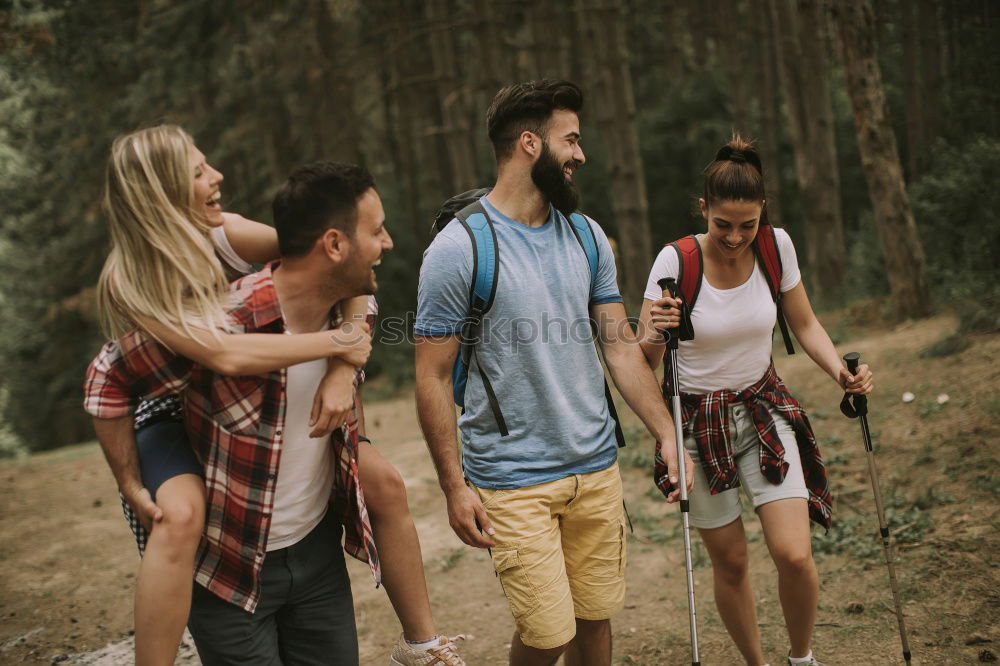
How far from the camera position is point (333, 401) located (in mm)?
2805

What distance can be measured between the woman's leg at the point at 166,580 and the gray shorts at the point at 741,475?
7.34 ft

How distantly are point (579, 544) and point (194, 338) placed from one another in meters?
1.87

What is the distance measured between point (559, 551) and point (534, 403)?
0.61m

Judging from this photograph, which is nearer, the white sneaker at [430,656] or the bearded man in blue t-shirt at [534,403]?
the white sneaker at [430,656]

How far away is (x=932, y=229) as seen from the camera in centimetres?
1284

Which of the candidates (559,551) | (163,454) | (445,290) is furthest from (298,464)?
(559,551)

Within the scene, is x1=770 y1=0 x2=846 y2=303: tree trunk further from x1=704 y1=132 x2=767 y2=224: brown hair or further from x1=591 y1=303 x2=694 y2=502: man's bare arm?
x1=591 y1=303 x2=694 y2=502: man's bare arm

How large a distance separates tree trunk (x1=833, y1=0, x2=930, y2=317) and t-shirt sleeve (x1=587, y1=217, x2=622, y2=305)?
827 cm

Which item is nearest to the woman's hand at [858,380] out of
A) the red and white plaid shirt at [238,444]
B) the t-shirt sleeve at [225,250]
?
the red and white plaid shirt at [238,444]

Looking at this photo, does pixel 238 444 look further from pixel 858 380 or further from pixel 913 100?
pixel 913 100

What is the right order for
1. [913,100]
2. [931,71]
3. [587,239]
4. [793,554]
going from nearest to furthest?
1. [793,554]
2. [587,239]
3. [913,100]
4. [931,71]

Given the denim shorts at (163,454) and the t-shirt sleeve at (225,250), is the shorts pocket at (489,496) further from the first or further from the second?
the t-shirt sleeve at (225,250)

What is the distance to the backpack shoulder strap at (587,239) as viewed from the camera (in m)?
3.79

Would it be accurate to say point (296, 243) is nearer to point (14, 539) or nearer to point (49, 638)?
point (49, 638)
